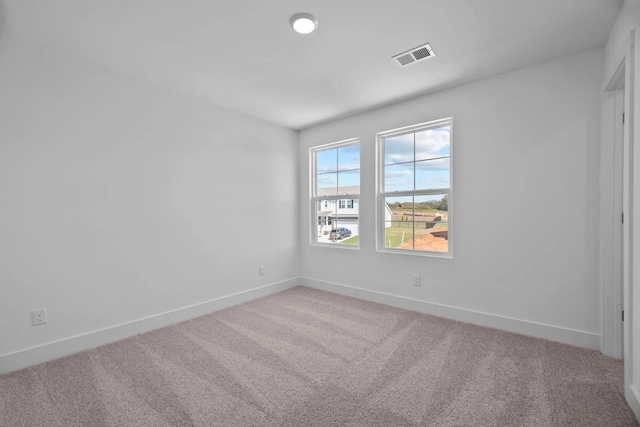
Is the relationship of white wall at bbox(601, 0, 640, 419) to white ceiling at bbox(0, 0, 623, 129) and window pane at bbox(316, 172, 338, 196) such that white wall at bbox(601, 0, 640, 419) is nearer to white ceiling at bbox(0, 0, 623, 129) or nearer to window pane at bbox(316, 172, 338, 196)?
white ceiling at bbox(0, 0, 623, 129)

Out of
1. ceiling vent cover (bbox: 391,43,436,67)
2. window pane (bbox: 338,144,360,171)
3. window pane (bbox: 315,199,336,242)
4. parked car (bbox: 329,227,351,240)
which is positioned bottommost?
parked car (bbox: 329,227,351,240)

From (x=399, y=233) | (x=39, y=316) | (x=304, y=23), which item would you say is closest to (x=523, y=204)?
(x=399, y=233)

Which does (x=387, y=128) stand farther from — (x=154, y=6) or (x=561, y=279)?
(x=154, y=6)

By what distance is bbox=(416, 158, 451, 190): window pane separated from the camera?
323 centimetres

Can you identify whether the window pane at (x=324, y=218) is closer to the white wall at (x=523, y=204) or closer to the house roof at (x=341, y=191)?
the house roof at (x=341, y=191)

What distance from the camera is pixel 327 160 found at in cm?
439

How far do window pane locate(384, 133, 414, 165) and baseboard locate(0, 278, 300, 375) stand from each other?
8.39 feet

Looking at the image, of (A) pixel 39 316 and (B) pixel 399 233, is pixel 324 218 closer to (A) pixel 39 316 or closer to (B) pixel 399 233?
(B) pixel 399 233

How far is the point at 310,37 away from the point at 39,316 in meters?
3.11

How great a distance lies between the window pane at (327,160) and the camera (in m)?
4.30

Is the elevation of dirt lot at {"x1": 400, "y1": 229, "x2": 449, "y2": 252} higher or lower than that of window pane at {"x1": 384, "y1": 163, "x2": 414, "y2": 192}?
lower

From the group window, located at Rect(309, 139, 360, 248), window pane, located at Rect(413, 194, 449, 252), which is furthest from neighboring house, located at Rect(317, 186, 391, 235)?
window pane, located at Rect(413, 194, 449, 252)

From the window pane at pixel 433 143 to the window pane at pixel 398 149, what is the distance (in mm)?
100

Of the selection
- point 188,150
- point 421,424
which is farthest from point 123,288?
point 421,424
